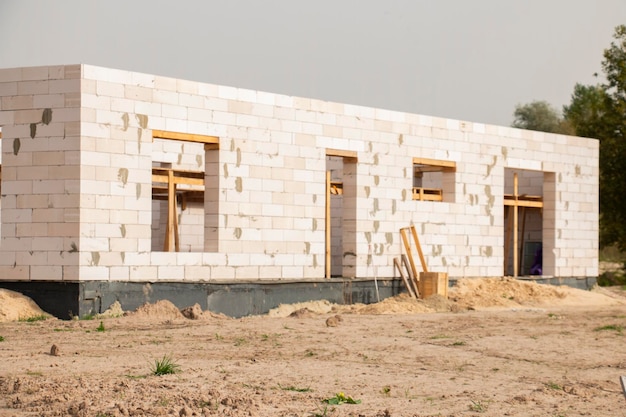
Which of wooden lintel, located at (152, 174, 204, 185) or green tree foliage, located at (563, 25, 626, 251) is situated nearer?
wooden lintel, located at (152, 174, 204, 185)

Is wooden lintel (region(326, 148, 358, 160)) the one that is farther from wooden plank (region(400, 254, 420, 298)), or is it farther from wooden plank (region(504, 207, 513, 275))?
wooden plank (region(504, 207, 513, 275))

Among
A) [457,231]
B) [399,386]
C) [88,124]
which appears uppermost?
[88,124]

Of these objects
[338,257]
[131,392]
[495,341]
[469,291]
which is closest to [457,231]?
[469,291]

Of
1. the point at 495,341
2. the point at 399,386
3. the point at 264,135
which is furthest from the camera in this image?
the point at 264,135

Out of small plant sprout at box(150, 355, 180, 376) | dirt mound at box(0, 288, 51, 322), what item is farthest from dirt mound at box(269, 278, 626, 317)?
small plant sprout at box(150, 355, 180, 376)

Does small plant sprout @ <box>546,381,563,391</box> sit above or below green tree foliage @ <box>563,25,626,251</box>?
below

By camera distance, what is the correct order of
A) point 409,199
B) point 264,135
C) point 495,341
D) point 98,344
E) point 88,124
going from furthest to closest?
point 409,199 → point 264,135 → point 88,124 → point 495,341 → point 98,344

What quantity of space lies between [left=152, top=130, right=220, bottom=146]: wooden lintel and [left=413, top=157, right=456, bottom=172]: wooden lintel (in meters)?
5.01

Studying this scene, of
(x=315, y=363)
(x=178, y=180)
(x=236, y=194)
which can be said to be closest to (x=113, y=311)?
(x=236, y=194)

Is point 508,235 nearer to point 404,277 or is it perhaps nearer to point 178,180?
point 404,277

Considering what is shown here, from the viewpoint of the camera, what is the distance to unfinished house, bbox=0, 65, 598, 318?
1488cm

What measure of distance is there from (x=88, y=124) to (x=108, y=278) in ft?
7.64

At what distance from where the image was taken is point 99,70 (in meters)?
15.0

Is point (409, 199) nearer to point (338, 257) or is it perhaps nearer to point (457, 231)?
point (457, 231)
